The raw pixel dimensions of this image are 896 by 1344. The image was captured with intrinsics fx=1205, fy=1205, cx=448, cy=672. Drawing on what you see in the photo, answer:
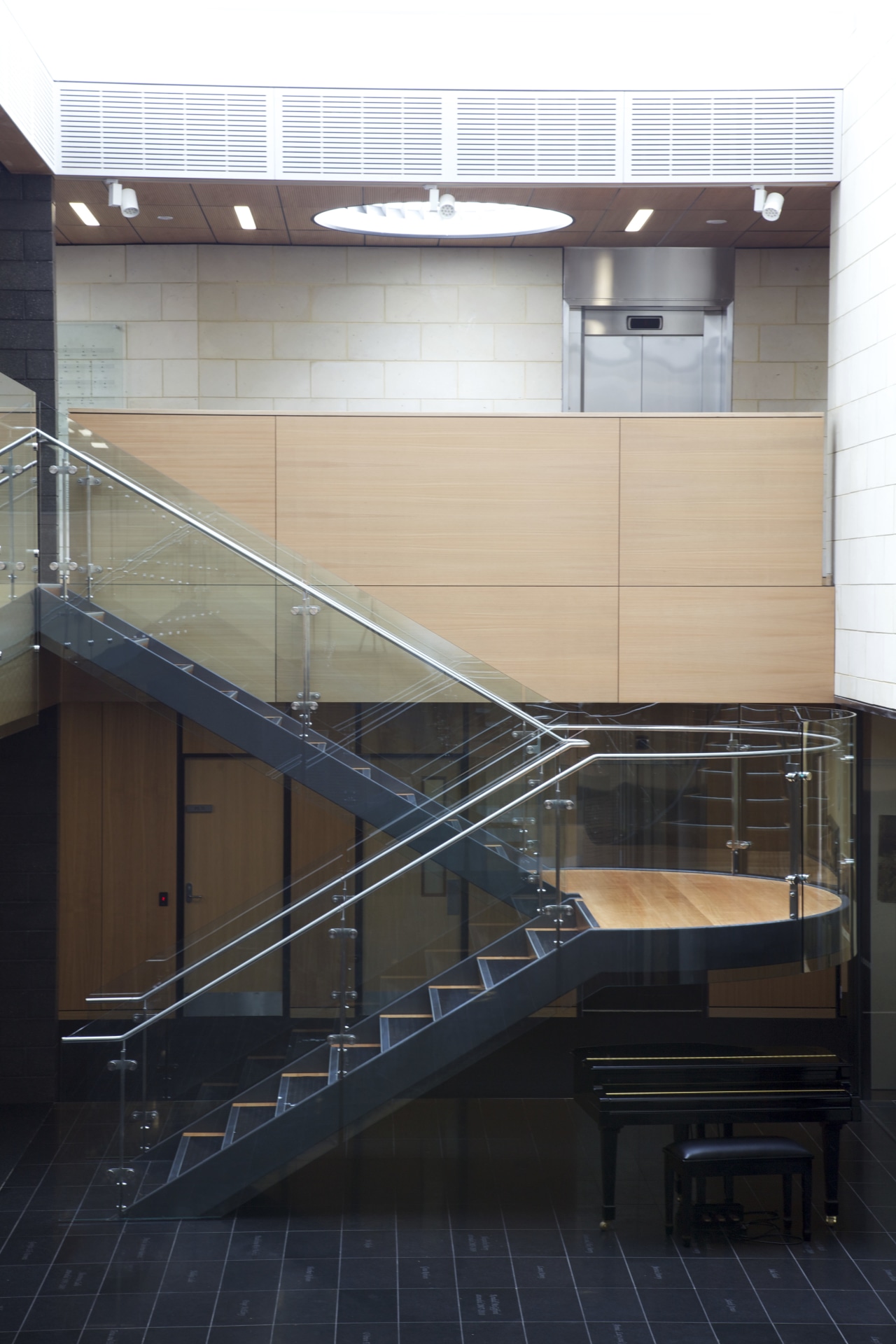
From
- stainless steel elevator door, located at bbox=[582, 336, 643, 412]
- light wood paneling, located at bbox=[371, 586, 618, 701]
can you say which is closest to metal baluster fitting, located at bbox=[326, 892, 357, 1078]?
light wood paneling, located at bbox=[371, 586, 618, 701]

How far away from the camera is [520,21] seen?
8977 mm

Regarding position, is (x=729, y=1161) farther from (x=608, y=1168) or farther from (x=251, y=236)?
(x=251, y=236)

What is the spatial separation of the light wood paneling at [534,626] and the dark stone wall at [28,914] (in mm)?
3073

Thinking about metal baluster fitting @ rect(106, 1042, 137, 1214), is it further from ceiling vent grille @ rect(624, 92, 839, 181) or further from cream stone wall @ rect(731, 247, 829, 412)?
cream stone wall @ rect(731, 247, 829, 412)

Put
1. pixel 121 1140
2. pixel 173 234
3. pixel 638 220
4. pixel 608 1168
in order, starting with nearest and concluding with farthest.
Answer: pixel 121 1140, pixel 608 1168, pixel 638 220, pixel 173 234

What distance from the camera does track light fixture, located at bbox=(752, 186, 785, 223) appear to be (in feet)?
29.1

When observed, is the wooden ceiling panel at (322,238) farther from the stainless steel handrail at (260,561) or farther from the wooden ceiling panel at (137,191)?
the stainless steel handrail at (260,561)

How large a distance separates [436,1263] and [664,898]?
8.08 ft

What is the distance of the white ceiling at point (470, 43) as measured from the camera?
8711 mm

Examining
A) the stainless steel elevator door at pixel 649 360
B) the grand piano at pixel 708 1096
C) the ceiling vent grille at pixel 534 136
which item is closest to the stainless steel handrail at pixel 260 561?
→ the grand piano at pixel 708 1096

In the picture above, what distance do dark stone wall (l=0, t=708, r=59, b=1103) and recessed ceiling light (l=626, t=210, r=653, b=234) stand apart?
6046 mm

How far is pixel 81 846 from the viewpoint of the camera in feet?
32.4

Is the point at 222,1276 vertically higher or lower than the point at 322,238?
lower

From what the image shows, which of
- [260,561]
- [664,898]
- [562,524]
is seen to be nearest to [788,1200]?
[664,898]
